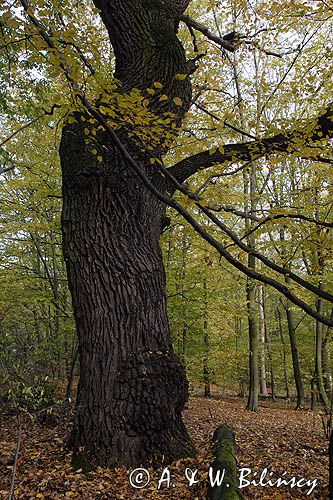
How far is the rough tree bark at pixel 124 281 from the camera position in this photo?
372cm

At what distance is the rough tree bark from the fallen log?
0.50 meters

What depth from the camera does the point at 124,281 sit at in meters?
4.03

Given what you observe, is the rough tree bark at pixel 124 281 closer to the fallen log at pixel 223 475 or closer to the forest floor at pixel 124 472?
the forest floor at pixel 124 472

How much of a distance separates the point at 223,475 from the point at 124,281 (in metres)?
2.09

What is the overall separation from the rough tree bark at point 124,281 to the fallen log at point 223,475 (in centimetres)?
50

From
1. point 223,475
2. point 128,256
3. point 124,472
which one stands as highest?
point 128,256

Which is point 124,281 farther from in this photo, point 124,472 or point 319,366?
point 319,366

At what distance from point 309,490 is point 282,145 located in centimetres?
376

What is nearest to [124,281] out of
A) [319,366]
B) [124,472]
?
[124,472]

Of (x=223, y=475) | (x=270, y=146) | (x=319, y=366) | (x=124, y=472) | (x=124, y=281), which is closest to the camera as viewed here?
(x=223, y=475)

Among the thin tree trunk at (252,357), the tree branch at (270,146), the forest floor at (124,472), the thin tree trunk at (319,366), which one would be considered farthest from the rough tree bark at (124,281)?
the thin tree trunk at (319,366)

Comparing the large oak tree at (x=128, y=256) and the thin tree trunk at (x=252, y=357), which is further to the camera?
the thin tree trunk at (x=252, y=357)

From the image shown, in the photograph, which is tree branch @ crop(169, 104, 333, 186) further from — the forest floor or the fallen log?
the forest floor

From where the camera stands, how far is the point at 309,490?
3311mm
